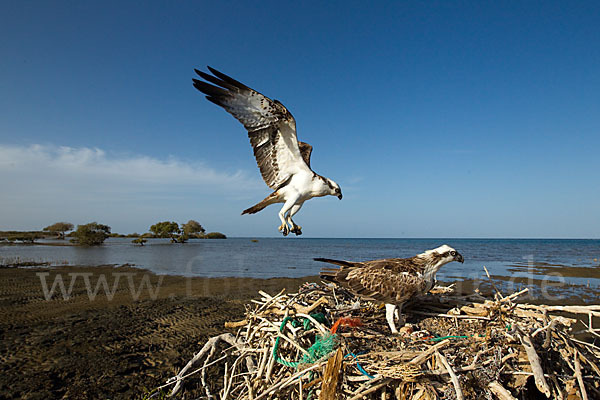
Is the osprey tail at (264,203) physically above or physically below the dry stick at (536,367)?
above

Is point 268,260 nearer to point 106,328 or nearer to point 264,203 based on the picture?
point 106,328

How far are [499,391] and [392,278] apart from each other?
4.70 ft

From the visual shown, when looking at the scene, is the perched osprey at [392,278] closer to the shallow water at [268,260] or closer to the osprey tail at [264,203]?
the osprey tail at [264,203]

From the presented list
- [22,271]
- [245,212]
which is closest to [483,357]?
[245,212]

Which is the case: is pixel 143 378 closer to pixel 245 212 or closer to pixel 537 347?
pixel 245 212

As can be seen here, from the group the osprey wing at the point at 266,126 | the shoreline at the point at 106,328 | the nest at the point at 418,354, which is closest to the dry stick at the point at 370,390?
the nest at the point at 418,354

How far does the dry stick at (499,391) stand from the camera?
2.18m

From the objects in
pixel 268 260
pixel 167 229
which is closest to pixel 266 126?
pixel 268 260

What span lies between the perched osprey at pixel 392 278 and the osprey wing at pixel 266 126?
113cm

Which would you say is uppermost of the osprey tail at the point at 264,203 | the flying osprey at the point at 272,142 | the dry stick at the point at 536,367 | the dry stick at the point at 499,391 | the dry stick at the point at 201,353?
the flying osprey at the point at 272,142

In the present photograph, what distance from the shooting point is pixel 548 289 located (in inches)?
476

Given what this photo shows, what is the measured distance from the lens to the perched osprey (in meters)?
3.49

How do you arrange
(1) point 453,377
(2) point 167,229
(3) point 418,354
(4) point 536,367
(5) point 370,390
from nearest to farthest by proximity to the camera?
(1) point 453,377, (5) point 370,390, (4) point 536,367, (3) point 418,354, (2) point 167,229

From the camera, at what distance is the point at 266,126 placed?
3.89 meters
